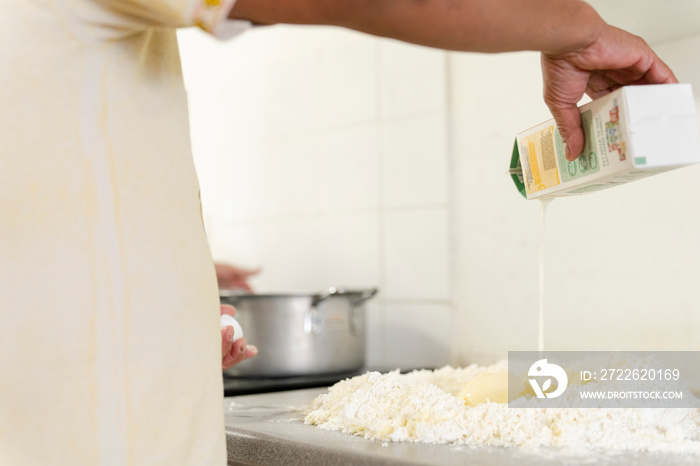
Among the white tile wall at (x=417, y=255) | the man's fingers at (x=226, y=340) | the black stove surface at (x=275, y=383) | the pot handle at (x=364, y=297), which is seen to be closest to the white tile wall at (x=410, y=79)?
the white tile wall at (x=417, y=255)

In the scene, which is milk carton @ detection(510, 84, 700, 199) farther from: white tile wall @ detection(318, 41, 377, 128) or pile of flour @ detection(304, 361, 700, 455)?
white tile wall @ detection(318, 41, 377, 128)

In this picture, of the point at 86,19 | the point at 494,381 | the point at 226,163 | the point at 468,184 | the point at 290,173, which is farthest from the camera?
the point at 226,163

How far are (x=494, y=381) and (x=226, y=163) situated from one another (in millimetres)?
1156

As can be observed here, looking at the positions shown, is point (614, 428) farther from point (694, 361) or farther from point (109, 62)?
point (109, 62)

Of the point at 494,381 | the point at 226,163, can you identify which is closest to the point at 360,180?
the point at 226,163

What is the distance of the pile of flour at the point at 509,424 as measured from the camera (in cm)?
61

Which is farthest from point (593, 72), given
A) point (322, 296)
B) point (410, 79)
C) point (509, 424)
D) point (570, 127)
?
point (410, 79)

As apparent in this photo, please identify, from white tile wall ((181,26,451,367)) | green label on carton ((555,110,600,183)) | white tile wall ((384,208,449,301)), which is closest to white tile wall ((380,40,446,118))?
white tile wall ((181,26,451,367))

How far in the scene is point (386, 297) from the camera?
1408mm

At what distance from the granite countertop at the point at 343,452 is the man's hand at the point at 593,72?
283 millimetres

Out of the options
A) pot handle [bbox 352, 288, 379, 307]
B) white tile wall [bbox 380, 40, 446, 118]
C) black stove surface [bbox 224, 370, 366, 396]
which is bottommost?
black stove surface [bbox 224, 370, 366, 396]

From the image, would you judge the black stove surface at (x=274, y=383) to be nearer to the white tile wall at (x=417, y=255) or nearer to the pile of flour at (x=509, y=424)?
the white tile wall at (x=417, y=255)

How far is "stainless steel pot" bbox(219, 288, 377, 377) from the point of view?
1195mm

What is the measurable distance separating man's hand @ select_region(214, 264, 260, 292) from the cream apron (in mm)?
964
